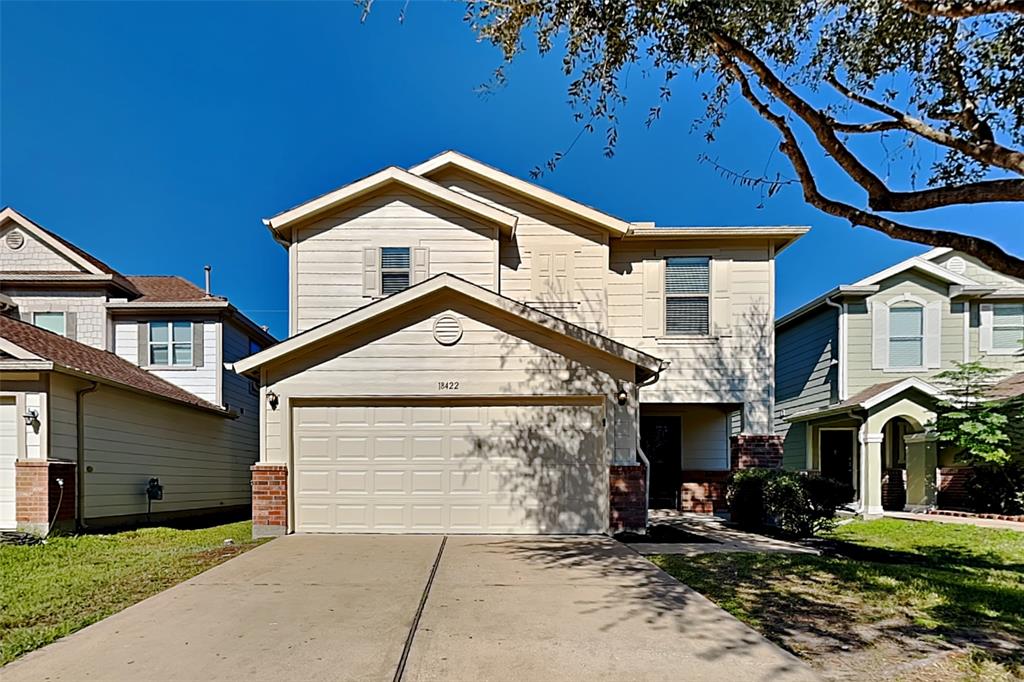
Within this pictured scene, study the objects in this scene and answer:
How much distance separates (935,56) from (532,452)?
7.33m

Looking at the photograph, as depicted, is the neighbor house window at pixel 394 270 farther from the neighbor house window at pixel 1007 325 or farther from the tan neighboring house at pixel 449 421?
the neighbor house window at pixel 1007 325

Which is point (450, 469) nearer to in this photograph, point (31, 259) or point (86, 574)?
point (86, 574)

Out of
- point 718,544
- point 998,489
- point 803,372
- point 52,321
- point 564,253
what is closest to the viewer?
point 718,544

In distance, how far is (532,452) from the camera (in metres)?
9.48

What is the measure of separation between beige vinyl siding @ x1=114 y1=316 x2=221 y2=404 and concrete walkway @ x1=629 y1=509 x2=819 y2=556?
440 inches

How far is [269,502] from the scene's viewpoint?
913cm

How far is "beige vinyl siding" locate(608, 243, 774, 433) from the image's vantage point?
1231 centimetres

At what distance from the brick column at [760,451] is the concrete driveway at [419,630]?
6209 millimetres

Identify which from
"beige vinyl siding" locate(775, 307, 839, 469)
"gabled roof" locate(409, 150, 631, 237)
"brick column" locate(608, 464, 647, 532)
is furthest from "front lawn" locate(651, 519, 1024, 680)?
"gabled roof" locate(409, 150, 631, 237)

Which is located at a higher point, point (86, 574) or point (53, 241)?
point (53, 241)

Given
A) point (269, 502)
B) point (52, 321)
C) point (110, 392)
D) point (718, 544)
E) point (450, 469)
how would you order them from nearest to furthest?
point (718, 544)
point (269, 502)
point (450, 469)
point (110, 392)
point (52, 321)

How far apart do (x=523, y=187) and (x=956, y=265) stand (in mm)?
11748

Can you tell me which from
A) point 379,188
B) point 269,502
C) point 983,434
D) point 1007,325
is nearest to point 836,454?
point 983,434

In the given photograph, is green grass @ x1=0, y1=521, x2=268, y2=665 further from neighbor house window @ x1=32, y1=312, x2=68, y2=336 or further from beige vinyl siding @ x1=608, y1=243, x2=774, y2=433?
beige vinyl siding @ x1=608, y1=243, x2=774, y2=433
